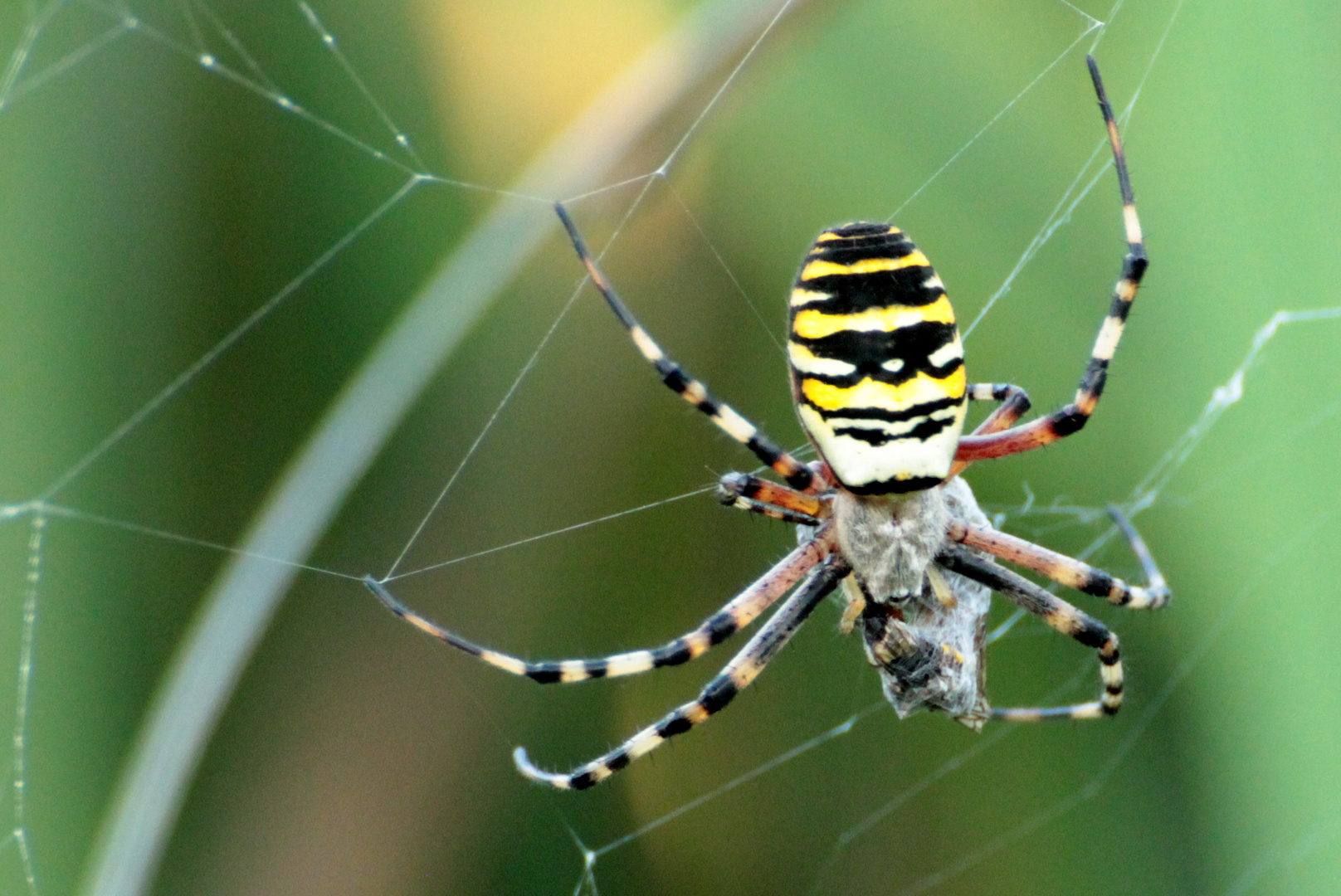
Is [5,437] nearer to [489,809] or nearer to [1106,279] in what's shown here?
[489,809]

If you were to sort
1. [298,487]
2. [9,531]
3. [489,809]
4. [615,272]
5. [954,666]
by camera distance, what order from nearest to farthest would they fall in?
1. [9,531]
2. [298,487]
3. [954,666]
4. [489,809]
5. [615,272]

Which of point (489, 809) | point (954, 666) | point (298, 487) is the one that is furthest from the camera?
point (489, 809)

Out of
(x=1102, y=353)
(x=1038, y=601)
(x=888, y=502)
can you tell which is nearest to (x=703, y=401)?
(x=888, y=502)

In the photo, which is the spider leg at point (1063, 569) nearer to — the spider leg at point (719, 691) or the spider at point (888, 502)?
the spider at point (888, 502)

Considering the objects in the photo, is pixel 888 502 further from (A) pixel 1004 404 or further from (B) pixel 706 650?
(B) pixel 706 650

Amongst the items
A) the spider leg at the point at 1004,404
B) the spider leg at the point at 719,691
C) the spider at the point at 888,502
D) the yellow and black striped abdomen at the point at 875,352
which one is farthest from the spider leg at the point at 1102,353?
the spider leg at the point at 719,691

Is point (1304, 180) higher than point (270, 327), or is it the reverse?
point (270, 327)

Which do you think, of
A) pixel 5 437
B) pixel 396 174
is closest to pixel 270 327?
pixel 396 174
